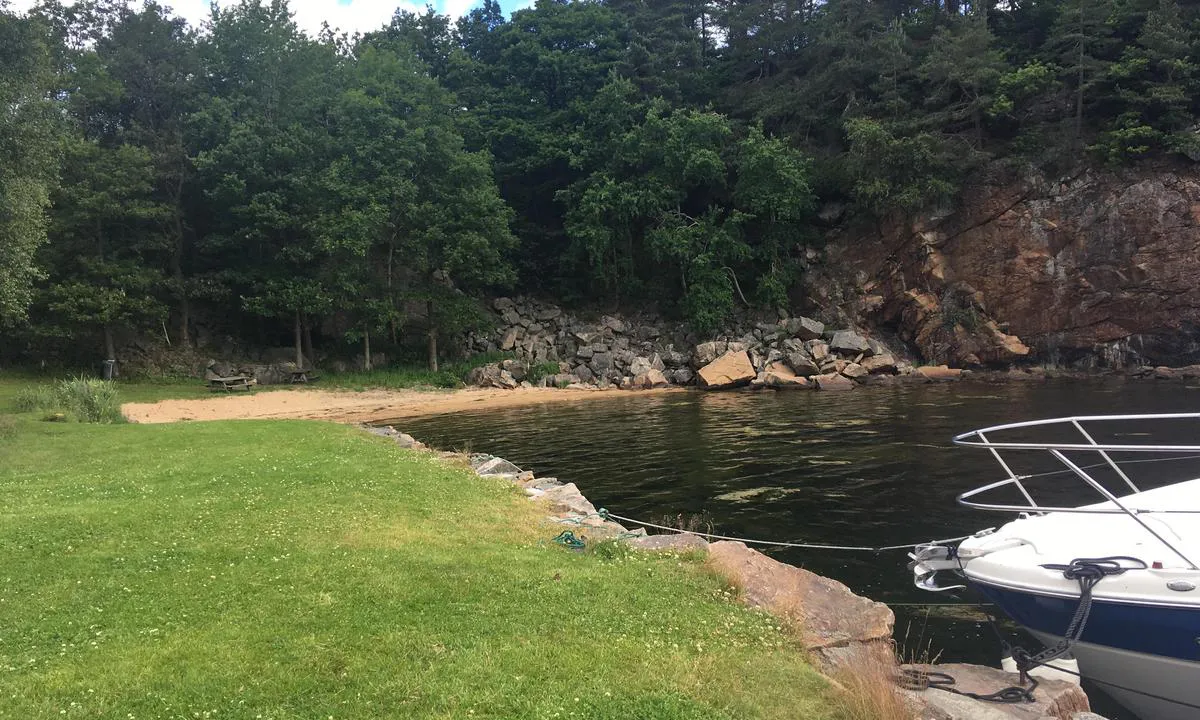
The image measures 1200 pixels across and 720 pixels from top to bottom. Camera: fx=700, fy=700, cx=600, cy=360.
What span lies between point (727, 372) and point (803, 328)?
22.3 ft

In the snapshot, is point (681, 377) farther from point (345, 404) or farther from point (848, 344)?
point (345, 404)

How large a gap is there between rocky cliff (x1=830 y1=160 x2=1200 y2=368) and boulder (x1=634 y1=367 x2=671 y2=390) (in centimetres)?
1444

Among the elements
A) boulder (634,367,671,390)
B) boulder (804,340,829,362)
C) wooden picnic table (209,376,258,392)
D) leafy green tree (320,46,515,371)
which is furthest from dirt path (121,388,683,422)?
boulder (804,340,829,362)

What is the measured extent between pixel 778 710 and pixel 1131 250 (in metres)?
43.1

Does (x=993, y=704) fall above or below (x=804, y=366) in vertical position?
above

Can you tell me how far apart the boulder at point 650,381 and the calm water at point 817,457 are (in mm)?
4154

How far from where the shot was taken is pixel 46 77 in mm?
22984

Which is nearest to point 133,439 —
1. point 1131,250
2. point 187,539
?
point 187,539

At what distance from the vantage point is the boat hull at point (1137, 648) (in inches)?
236

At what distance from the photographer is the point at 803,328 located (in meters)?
41.3

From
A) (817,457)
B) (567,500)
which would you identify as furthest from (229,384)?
(817,457)

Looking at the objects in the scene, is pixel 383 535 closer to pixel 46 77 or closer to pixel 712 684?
pixel 712 684

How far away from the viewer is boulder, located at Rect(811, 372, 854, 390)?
35.2 metres

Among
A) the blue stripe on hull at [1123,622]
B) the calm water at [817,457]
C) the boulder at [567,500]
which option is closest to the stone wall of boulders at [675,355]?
the calm water at [817,457]
